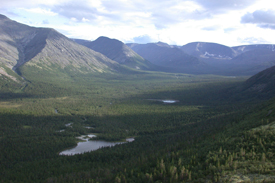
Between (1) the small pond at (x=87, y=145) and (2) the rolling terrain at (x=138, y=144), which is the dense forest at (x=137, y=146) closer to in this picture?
(2) the rolling terrain at (x=138, y=144)

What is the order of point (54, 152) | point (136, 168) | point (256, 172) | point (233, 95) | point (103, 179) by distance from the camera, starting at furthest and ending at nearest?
point (233, 95) → point (54, 152) → point (136, 168) → point (103, 179) → point (256, 172)

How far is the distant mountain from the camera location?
164 meters

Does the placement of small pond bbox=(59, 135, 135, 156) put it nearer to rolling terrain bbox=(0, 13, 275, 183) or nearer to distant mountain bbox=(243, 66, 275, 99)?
rolling terrain bbox=(0, 13, 275, 183)

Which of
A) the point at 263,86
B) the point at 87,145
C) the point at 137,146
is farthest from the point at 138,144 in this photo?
the point at 263,86

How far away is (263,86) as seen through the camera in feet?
582

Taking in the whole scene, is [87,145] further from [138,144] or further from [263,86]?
[263,86]

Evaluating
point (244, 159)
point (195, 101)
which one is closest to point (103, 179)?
point (244, 159)

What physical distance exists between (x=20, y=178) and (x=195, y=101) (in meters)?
153

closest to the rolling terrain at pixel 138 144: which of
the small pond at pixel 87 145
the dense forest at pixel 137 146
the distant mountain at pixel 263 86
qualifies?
the dense forest at pixel 137 146

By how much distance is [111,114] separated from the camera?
482 ft

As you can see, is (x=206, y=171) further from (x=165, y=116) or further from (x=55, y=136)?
(x=165, y=116)

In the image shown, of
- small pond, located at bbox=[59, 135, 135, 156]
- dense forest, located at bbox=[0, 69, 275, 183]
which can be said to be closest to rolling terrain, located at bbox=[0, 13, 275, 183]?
dense forest, located at bbox=[0, 69, 275, 183]

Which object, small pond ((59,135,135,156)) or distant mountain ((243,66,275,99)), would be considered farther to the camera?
distant mountain ((243,66,275,99))

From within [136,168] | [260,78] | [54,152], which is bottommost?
[54,152]
